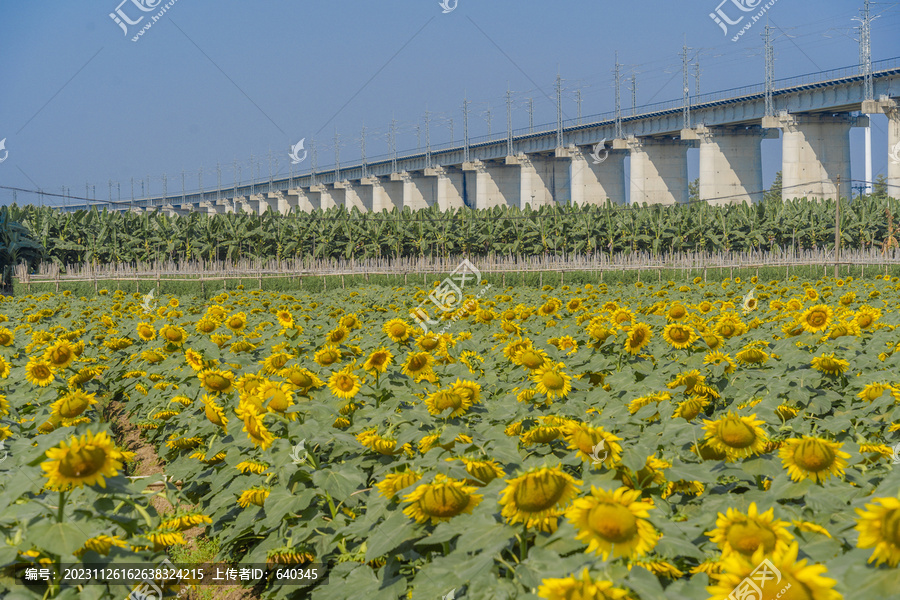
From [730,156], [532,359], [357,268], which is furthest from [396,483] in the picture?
[730,156]

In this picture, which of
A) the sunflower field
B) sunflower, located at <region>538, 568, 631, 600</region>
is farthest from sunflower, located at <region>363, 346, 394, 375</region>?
sunflower, located at <region>538, 568, 631, 600</region>

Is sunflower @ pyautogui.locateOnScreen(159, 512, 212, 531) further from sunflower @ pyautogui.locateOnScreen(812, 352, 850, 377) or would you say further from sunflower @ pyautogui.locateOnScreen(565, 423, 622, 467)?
sunflower @ pyautogui.locateOnScreen(812, 352, 850, 377)

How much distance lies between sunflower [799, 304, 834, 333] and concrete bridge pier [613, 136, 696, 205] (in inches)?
2708

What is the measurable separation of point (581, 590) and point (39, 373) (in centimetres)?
450

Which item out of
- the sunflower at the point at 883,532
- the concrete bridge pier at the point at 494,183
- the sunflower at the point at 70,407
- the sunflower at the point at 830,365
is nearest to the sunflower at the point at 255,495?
the sunflower at the point at 70,407

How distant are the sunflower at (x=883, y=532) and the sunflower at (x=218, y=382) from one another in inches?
148

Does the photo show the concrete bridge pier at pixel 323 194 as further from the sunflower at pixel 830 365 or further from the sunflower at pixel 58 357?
the sunflower at pixel 830 365

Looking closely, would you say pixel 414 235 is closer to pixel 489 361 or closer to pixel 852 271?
pixel 852 271

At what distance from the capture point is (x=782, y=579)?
1.66 m

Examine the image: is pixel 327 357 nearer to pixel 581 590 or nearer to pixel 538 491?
pixel 538 491

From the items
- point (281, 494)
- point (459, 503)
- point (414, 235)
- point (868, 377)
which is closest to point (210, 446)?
point (281, 494)

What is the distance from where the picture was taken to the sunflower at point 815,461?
2.56m

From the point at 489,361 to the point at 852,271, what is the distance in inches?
1365

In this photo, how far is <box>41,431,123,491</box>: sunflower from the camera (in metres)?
2.27
